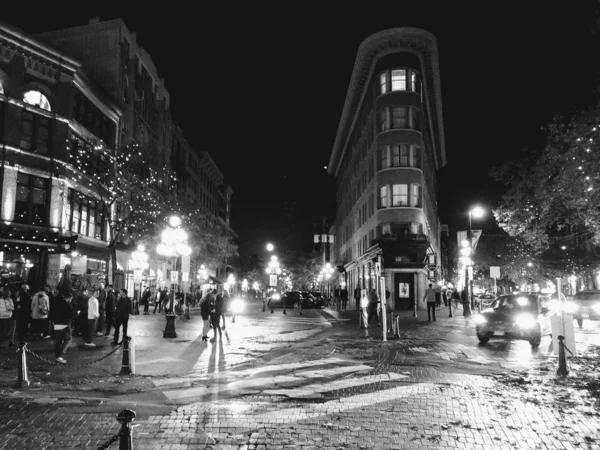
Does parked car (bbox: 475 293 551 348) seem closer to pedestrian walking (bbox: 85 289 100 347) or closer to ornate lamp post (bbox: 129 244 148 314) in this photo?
pedestrian walking (bbox: 85 289 100 347)

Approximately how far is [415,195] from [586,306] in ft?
58.0

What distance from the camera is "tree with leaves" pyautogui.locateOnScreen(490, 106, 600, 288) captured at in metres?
14.4

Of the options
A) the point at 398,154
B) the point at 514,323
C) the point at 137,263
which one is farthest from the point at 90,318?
the point at 398,154

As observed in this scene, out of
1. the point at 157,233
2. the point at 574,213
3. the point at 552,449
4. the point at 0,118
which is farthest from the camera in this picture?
the point at 157,233

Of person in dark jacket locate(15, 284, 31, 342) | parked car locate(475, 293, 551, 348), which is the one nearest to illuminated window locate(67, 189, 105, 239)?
person in dark jacket locate(15, 284, 31, 342)

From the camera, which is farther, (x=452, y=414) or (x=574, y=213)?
(x=574, y=213)

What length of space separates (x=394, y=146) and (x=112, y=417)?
37.5 m

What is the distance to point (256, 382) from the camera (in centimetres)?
964

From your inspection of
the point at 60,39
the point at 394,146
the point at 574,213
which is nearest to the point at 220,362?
the point at 574,213

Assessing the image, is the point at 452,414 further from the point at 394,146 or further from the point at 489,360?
the point at 394,146

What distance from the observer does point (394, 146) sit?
42062 millimetres

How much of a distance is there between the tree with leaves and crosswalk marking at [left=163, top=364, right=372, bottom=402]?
28.8 ft

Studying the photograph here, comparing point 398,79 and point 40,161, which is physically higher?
point 398,79

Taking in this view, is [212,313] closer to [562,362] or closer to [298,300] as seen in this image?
[562,362]
